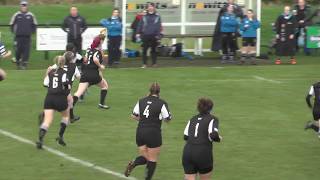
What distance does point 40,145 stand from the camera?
1568 cm

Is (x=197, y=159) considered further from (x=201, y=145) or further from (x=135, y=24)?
(x=135, y=24)

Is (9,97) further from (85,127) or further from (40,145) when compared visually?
(40,145)

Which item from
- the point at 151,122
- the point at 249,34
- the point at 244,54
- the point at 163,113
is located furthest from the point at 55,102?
the point at 244,54

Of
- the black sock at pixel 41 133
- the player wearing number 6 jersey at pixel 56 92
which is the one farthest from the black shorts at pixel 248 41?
the black sock at pixel 41 133

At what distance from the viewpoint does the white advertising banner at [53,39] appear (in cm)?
2781

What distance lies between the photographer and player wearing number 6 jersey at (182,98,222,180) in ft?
39.4

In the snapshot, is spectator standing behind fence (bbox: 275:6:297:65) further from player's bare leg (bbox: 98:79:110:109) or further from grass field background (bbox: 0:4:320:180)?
player's bare leg (bbox: 98:79:110:109)

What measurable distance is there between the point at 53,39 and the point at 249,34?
22.6 feet

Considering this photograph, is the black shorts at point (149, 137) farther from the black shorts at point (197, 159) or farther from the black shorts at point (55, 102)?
the black shorts at point (55, 102)

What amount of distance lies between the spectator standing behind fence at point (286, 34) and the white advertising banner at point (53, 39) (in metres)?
6.09

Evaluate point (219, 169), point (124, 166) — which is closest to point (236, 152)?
point (219, 169)

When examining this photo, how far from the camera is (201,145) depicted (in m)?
12.1

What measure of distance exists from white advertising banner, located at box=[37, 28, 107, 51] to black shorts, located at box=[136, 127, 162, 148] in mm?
15104

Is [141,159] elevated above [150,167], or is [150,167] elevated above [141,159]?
[141,159]
